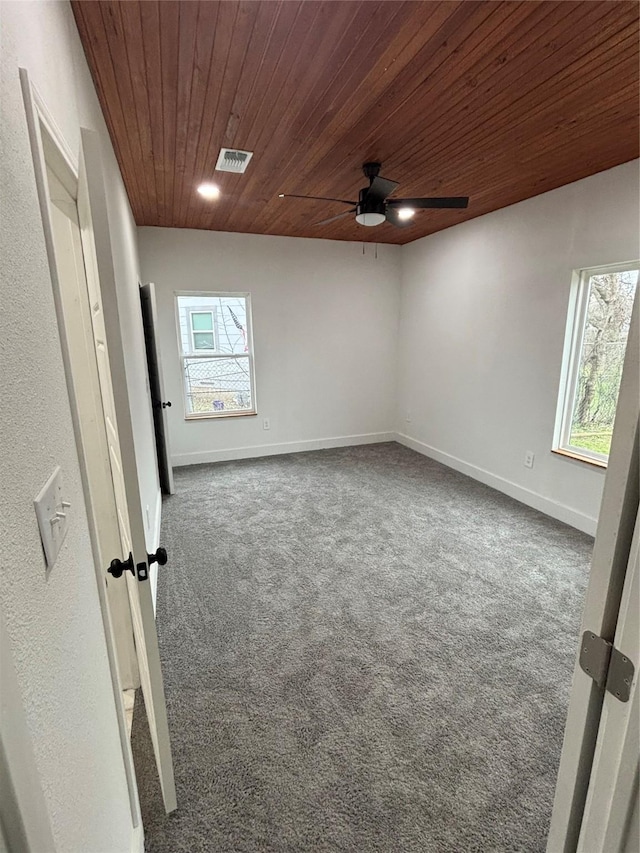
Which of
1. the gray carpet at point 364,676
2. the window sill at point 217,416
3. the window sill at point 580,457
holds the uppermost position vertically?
the window sill at point 217,416

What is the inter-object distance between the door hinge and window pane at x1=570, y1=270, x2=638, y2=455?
113 inches

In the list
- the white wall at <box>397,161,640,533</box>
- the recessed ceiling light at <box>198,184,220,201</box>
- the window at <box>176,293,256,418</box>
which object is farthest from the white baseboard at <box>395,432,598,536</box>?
the recessed ceiling light at <box>198,184,220,201</box>

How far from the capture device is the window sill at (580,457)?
301 cm

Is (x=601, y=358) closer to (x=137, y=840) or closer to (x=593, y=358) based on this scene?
(x=593, y=358)

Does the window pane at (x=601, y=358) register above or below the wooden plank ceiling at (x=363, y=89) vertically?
below

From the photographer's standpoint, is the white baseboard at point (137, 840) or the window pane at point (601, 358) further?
the window pane at point (601, 358)

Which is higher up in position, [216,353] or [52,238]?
[52,238]

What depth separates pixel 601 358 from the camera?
308 centimetres

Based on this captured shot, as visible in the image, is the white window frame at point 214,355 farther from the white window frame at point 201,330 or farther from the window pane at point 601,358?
the window pane at point 601,358

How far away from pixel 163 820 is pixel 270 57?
274cm

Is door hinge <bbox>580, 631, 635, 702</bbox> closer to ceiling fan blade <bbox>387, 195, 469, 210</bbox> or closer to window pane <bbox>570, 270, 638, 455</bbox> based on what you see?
ceiling fan blade <bbox>387, 195, 469, 210</bbox>

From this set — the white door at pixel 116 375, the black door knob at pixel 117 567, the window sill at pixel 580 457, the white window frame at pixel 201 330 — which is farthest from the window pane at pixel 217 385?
the black door knob at pixel 117 567

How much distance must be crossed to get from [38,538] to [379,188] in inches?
105

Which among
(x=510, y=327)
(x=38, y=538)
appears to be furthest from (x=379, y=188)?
(x=38, y=538)
